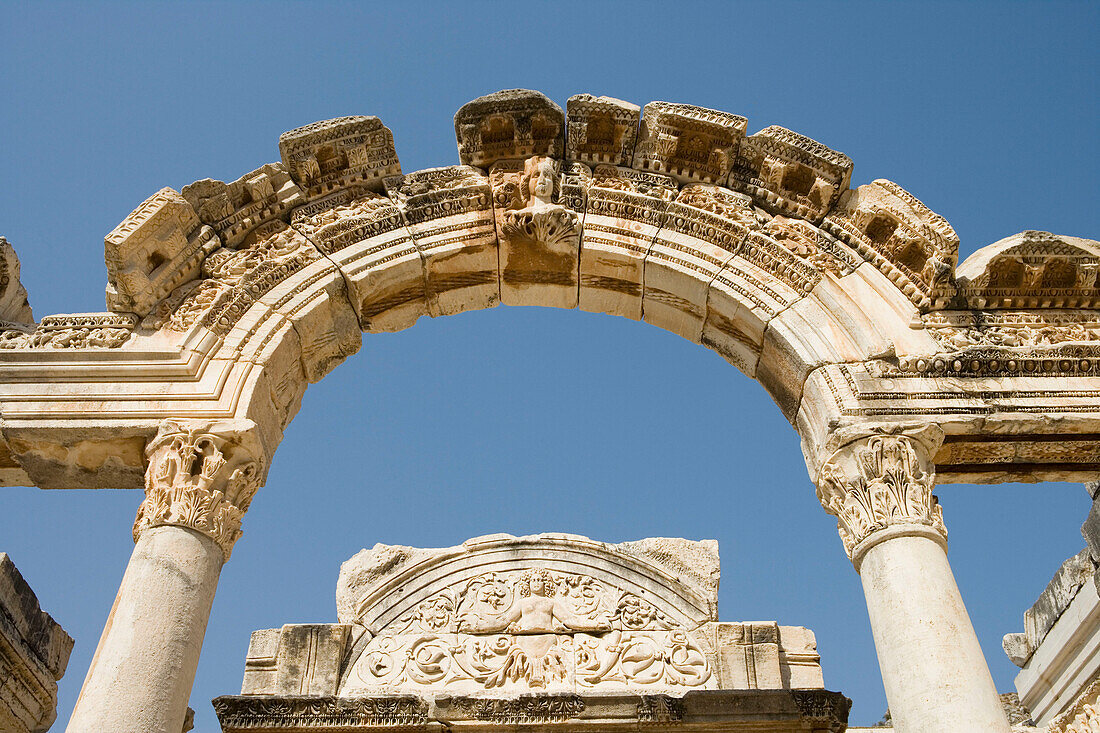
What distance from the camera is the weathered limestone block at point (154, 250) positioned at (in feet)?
25.7

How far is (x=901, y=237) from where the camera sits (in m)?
8.29

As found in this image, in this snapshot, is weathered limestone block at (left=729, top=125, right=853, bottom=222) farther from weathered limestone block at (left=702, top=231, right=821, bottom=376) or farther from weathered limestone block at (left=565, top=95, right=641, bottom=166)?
weathered limestone block at (left=565, top=95, right=641, bottom=166)

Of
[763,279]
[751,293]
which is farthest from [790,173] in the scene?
[751,293]

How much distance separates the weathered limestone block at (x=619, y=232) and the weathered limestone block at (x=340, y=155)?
1959 millimetres

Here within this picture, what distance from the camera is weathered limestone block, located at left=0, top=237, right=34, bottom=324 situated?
8242 mm

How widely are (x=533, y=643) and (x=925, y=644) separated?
3905 millimetres

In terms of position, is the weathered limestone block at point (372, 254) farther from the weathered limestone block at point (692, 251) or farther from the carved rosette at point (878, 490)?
the carved rosette at point (878, 490)

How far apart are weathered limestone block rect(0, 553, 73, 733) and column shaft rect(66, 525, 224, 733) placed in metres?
3.54

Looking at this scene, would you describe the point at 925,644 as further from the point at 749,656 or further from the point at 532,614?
the point at 532,614

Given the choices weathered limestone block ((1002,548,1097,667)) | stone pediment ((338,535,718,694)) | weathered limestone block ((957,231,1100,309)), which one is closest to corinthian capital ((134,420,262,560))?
stone pediment ((338,535,718,694))

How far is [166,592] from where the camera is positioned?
6188 mm

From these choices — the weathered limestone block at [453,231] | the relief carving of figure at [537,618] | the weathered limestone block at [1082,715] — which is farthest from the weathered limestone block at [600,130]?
the weathered limestone block at [1082,715]

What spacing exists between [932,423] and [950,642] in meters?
1.81

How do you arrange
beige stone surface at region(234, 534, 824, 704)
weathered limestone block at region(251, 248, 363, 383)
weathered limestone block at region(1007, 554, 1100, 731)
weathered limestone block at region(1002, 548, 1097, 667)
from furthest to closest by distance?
1. weathered limestone block at region(1002, 548, 1097, 667)
2. weathered limestone block at region(1007, 554, 1100, 731)
3. beige stone surface at region(234, 534, 824, 704)
4. weathered limestone block at region(251, 248, 363, 383)
